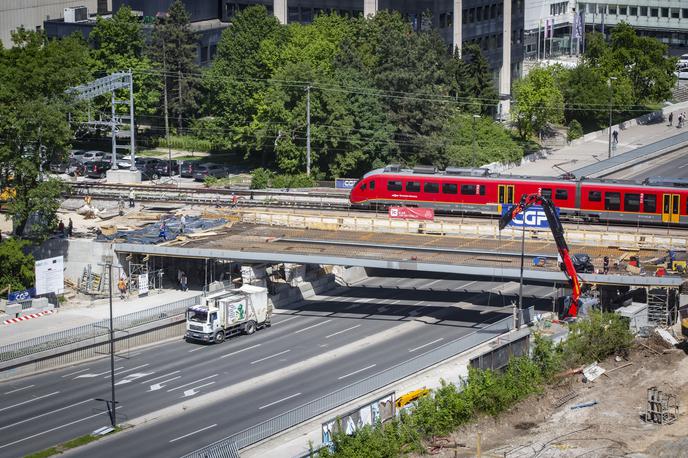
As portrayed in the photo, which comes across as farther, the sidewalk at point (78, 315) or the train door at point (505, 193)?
the train door at point (505, 193)

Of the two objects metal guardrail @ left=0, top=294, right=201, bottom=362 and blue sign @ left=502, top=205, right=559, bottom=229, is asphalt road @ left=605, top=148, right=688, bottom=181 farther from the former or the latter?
metal guardrail @ left=0, top=294, right=201, bottom=362

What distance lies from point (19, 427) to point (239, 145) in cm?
5978

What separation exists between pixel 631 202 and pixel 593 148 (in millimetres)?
40156

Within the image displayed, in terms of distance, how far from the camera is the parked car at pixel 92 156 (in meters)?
123

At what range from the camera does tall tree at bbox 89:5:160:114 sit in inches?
4983

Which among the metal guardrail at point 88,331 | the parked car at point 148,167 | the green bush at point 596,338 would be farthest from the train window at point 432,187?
the parked car at point 148,167

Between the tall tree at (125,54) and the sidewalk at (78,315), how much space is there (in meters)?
45.0

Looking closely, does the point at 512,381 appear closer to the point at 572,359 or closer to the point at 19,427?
the point at 572,359

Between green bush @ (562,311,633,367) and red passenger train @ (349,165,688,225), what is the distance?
19196mm

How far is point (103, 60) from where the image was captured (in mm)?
127375

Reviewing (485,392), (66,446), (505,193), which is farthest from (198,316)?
(505,193)

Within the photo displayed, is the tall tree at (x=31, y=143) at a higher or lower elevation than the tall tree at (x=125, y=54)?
lower

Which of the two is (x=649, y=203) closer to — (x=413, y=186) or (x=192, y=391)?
(x=413, y=186)

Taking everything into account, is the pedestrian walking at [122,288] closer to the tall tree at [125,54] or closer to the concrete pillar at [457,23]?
the tall tree at [125,54]
